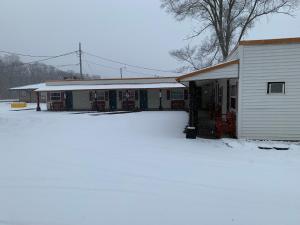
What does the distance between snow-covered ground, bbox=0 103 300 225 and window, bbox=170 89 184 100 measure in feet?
69.0

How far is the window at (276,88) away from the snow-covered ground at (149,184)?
2060 mm

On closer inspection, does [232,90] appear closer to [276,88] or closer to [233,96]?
[233,96]

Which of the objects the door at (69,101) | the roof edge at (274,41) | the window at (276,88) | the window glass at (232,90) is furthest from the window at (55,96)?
the window at (276,88)

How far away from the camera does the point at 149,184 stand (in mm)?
6773

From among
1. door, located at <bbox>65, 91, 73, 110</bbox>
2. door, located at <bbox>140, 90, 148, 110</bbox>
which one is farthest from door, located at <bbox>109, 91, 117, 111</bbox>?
door, located at <bbox>65, 91, 73, 110</bbox>

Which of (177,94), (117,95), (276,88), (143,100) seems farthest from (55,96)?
(276,88)

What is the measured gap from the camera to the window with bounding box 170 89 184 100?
3250 centimetres

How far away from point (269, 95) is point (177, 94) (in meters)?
21.0

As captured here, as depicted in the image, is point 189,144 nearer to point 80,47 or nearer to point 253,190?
point 253,190

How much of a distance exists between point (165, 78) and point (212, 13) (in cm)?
824

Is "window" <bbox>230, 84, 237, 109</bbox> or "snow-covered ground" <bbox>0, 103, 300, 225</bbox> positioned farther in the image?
"window" <bbox>230, 84, 237, 109</bbox>

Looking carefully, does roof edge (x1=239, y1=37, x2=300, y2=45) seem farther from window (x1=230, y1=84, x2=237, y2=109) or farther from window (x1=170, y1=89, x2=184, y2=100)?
window (x1=170, y1=89, x2=184, y2=100)

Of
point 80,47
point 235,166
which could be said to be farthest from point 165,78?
point 235,166

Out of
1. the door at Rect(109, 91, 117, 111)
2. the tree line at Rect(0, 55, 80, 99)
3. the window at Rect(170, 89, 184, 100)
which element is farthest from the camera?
the tree line at Rect(0, 55, 80, 99)
